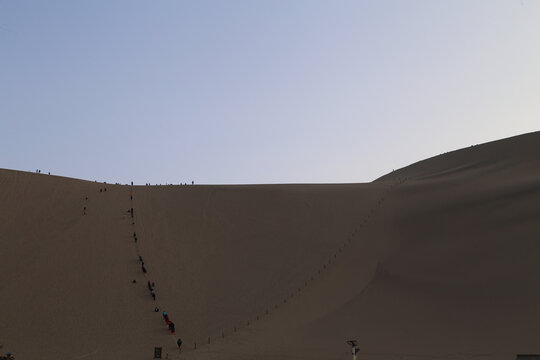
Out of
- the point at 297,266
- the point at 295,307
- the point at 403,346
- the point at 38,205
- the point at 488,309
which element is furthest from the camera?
the point at 38,205

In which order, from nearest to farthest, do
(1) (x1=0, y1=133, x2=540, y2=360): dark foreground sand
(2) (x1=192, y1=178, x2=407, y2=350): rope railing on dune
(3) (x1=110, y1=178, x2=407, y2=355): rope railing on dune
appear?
(1) (x1=0, y1=133, x2=540, y2=360): dark foreground sand
(3) (x1=110, y1=178, x2=407, y2=355): rope railing on dune
(2) (x1=192, y1=178, x2=407, y2=350): rope railing on dune

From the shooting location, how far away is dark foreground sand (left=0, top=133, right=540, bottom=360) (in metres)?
19.0

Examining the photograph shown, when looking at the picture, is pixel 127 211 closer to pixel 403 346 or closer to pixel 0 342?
pixel 0 342

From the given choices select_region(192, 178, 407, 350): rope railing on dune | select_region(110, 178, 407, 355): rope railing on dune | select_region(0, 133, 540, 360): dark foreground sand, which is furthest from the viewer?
select_region(192, 178, 407, 350): rope railing on dune

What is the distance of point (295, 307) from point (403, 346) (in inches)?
221

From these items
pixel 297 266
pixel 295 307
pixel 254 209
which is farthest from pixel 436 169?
pixel 295 307

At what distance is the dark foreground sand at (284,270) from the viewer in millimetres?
19000

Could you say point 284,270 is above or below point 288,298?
above

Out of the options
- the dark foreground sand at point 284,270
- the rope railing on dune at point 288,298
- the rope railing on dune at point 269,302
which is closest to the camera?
the dark foreground sand at point 284,270

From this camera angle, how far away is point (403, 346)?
17828 millimetres

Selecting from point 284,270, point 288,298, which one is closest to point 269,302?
point 288,298

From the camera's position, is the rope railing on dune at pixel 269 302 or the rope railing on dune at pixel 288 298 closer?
the rope railing on dune at pixel 269 302

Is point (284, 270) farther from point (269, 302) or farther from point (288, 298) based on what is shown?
point (269, 302)

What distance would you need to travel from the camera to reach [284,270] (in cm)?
2578
